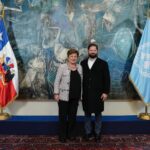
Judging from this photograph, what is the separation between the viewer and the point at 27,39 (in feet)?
14.3

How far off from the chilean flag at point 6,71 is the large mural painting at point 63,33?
18cm

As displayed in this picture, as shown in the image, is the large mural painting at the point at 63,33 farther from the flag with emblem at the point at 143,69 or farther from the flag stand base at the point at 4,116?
the flag stand base at the point at 4,116

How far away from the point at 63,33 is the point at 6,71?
1.05 m

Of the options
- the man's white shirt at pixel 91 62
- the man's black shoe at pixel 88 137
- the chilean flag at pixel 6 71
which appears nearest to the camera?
the man's white shirt at pixel 91 62

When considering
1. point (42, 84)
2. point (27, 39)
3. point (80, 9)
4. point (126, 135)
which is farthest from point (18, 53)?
point (126, 135)

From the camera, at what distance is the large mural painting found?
14.2 feet

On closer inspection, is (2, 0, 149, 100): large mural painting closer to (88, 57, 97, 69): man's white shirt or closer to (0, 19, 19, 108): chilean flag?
(0, 19, 19, 108): chilean flag

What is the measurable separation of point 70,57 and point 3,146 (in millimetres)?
1502

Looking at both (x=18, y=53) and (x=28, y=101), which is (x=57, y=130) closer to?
(x=28, y=101)

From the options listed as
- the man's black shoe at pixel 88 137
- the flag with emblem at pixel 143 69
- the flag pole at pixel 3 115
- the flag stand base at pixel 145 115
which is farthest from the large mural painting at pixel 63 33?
the man's black shoe at pixel 88 137

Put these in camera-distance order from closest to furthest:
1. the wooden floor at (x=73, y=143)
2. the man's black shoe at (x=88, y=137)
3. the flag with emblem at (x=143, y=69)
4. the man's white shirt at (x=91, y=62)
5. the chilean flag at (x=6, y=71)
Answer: the wooden floor at (x=73, y=143)
the man's white shirt at (x=91, y=62)
the man's black shoe at (x=88, y=137)
the chilean flag at (x=6, y=71)
the flag with emblem at (x=143, y=69)

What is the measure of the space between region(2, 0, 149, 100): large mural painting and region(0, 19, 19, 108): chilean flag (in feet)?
0.57

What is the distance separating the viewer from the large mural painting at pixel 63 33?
14.2 feet

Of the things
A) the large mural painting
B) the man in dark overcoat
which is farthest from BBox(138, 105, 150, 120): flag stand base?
the man in dark overcoat
